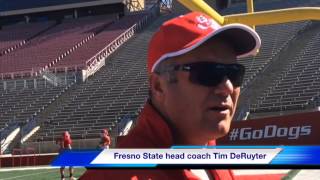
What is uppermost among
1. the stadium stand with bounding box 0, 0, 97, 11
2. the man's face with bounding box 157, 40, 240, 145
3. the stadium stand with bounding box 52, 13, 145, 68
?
the man's face with bounding box 157, 40, 240, 145

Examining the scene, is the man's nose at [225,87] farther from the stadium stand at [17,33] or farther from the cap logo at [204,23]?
the stadium stand at [17,33]

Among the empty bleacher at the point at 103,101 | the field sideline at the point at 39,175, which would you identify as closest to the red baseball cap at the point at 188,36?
the field sideline at the point at 39,175

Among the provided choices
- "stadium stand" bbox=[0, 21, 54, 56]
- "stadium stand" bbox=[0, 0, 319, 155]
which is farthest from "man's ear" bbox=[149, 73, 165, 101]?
"stadium stand" bbox=[0, 21, 54, 56]

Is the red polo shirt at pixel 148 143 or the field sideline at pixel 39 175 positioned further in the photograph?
the field sideline at pixel 39 175

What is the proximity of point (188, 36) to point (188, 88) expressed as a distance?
0.16m

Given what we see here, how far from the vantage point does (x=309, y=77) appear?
78.0 feet

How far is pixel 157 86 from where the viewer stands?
71.7 inches

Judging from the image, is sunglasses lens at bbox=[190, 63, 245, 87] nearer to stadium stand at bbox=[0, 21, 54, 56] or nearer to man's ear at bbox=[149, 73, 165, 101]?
man's ear at bbox=[149, 73, 165, 101]

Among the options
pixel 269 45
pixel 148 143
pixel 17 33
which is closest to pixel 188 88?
pixel 148 143

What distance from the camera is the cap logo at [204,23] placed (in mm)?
1825

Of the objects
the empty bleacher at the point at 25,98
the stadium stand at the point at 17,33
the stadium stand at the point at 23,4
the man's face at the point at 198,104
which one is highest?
the man's face at the point at 198,104

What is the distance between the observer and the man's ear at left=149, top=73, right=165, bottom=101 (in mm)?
1804

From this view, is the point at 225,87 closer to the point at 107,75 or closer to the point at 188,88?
the point at 188,88

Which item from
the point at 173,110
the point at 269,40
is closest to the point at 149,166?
the point at 173,110
